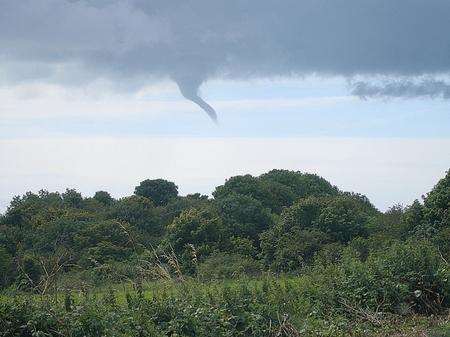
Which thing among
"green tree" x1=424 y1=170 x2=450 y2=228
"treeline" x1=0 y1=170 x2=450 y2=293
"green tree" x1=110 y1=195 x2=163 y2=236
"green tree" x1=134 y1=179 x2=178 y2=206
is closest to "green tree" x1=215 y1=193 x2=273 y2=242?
"treeline" x1=0 y1=170 x2=450 y2=293

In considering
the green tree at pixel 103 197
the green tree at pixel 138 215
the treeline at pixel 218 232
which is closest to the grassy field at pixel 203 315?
the treeline at pixel 218 232

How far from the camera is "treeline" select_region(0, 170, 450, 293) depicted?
21.6 m

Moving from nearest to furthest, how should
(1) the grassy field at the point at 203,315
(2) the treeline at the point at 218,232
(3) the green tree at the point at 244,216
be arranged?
1. (1) the grassy field at the point at 203,315
2. (2) the treeline at the point at 218,232
3. (3) the green tree at the point at 244,216

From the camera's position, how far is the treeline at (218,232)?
2162 centimetres

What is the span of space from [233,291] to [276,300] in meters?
0.70

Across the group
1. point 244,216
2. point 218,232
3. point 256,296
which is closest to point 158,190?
point 244,216

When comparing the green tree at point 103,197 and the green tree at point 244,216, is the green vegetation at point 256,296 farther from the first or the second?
the green tree at point 103,197

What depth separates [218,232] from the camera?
107 feet

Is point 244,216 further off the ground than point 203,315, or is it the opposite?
point 244,216

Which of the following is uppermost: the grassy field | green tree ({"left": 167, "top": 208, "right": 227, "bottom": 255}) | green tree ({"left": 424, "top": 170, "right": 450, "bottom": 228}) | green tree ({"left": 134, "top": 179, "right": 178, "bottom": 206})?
green tree ({"left": 134, "top": 179, "right": 178, "bottom": 206})

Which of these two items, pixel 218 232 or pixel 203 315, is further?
pixel 218 232

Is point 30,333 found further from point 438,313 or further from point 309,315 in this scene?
point 438,313

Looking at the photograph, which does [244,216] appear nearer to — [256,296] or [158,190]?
[158,190]

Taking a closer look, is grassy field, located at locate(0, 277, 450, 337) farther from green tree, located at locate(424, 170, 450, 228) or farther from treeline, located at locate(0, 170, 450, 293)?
green tree, located at locate(424, 170, 450, 228)
